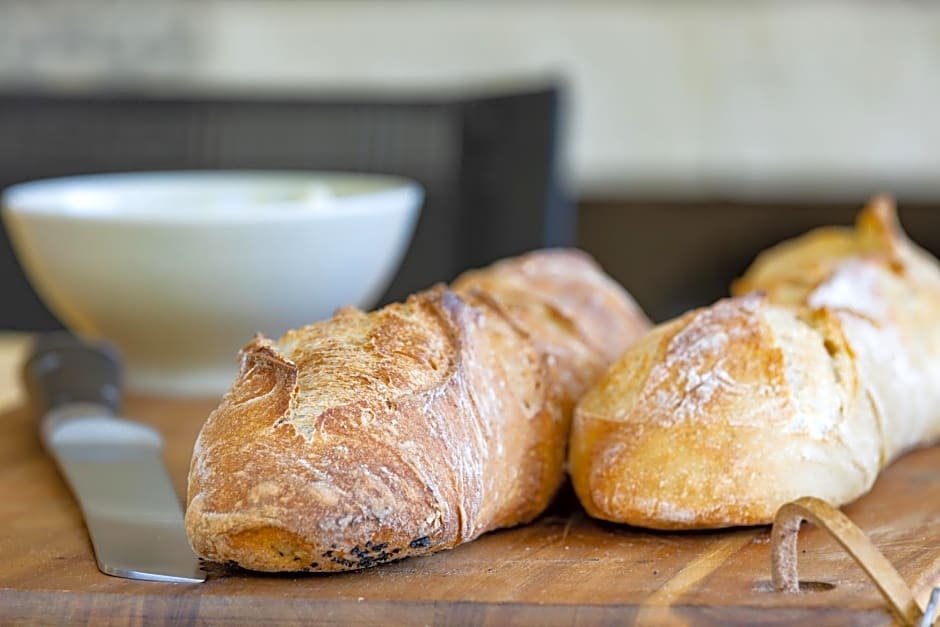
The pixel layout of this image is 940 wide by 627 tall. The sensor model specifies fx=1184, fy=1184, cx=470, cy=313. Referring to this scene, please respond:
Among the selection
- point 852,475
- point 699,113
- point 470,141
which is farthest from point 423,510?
point 699,113

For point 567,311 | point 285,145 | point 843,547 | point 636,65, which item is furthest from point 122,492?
point 636,65

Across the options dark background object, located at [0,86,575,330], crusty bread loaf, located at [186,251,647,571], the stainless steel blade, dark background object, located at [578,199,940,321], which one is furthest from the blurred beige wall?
crusty bread loaf, located at [186,251,647,571]

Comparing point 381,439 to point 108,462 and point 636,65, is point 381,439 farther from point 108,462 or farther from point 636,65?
point 636,65

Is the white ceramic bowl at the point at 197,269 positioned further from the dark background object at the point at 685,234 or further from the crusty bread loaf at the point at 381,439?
the dark background object at the point at 685,234

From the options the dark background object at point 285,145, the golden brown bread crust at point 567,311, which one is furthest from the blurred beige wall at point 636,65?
the golden brown bread crust at point 567,311

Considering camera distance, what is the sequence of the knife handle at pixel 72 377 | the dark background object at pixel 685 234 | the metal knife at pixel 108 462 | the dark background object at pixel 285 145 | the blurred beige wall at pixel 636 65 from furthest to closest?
the blurred beige wall at pixel 636 65
the dark background object at pixel 685 234
the dark background object at pixel 285 145
the knife handle at pixel 72 377
the metal knife at pixel 108 462

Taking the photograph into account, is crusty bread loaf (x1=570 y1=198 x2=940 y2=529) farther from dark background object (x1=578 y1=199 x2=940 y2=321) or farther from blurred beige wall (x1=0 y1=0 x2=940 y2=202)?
blurred beige wall (x1=0 y1=0 x2=940 y2=202)
